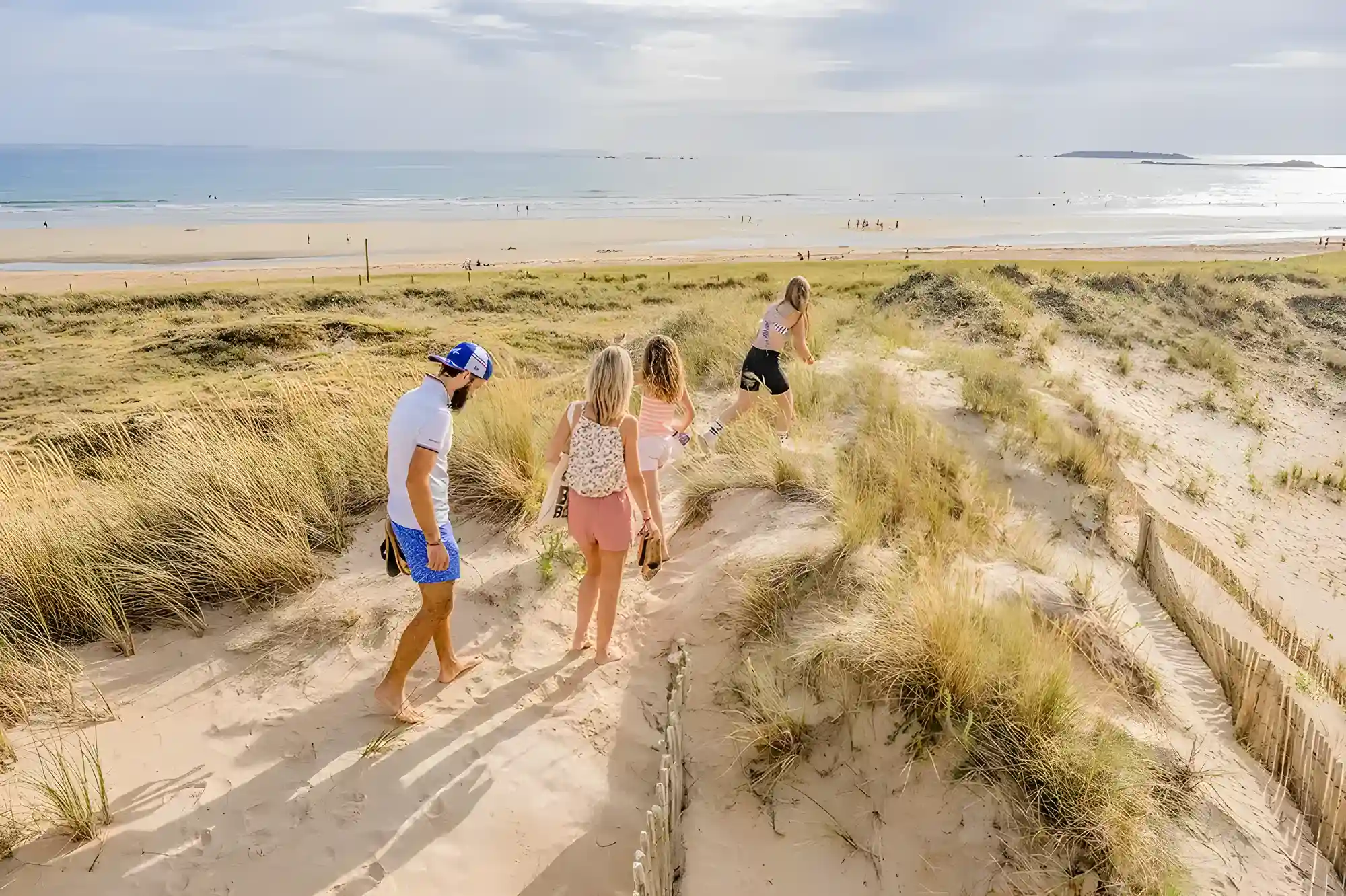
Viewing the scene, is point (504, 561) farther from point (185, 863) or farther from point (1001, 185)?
point (1001, 185)

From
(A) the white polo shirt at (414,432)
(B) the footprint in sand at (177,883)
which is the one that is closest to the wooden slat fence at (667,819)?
(A) the white polo shirt at (414,432)

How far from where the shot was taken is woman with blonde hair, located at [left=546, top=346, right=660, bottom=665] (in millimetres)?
4199

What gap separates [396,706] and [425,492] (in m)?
1.30

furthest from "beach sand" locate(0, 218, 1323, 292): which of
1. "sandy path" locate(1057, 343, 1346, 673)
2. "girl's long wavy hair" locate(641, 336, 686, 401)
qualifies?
"girl's long wavy hair" locate(641, 336, 686, 401)

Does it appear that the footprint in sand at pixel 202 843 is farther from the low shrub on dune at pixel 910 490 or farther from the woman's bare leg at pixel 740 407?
the woman's bare leg at pixel 740 407

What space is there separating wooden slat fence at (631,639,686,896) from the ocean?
56232mm

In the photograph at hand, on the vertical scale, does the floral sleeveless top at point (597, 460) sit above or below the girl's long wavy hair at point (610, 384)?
below

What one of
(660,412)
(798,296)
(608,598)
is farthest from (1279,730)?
(798,296)

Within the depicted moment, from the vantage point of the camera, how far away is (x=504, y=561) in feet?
18.6

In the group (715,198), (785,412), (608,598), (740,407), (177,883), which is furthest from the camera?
(715,198)

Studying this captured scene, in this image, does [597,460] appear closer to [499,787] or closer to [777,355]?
[499,787]

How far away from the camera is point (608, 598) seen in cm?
467

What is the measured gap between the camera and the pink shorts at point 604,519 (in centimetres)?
437

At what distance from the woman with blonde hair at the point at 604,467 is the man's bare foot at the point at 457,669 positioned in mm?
837
